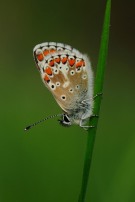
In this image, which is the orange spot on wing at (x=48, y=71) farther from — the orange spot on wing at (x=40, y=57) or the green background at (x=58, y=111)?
the green background at (x=58, y=111)

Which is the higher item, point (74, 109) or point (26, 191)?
point (74, 109)

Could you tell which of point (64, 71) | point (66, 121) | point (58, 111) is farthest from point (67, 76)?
point (58, 111)

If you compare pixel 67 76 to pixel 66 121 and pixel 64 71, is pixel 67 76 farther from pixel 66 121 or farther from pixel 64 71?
pixel 66 121

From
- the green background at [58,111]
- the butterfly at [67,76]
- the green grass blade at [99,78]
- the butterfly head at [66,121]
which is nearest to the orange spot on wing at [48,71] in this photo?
the butterfly at [67,76]

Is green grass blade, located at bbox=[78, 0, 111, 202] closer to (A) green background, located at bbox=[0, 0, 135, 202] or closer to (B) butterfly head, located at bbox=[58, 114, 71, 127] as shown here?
(A) green background, located at bbox=[0, 0, 135, 202]

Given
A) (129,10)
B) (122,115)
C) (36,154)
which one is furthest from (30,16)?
(36,154)

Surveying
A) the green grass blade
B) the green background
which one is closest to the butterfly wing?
the green background

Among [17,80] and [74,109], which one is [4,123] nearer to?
[74,109]

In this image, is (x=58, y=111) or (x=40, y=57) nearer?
(x=40, y=57)
